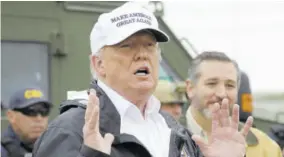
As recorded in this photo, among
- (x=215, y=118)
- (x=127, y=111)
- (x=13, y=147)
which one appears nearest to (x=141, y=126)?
(x=127, y=111)

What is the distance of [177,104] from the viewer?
5.55 meters

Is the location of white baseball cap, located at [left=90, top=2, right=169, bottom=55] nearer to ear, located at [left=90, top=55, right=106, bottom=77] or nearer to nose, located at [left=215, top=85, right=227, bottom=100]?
ear, located at [left=90, top=55, right=106, bottom=77]

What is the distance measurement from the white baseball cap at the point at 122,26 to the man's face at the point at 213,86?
1178 millimetres

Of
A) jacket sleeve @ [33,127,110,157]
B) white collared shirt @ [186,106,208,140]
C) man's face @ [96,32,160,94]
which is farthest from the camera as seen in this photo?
white collared shirt @ [186,106,208,140]

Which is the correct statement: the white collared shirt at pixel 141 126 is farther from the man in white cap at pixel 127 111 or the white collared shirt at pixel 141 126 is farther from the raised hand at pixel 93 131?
the raised hand at pixel 93 131

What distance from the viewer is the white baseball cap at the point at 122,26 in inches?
113

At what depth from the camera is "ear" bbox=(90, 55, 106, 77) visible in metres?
2.90

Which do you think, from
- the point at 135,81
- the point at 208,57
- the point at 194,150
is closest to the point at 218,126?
the point at 194,150

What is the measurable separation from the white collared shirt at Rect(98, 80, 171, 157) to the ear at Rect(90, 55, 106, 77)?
39mm

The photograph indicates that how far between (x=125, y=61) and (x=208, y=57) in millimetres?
1561

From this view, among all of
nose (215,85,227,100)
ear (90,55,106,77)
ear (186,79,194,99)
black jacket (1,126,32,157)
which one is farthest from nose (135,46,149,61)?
black jacket (1,126,32,157)

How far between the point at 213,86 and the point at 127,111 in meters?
1.39

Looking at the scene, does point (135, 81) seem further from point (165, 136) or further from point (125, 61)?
point (165, 136)

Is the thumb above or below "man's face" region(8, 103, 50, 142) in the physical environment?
above
